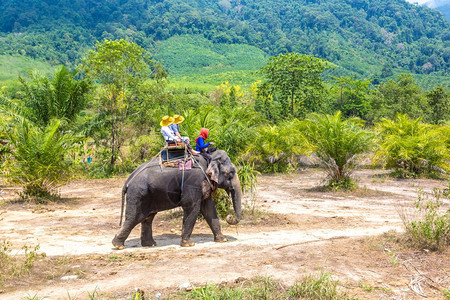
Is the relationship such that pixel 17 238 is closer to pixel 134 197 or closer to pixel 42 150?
pixel 134 197

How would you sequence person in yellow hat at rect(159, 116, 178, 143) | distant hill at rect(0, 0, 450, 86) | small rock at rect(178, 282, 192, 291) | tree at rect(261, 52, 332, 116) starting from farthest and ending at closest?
distant hill at rect(0, 0, 450, 86)
tree at rect(261, 52, 332, 116)
person in yellow hat at rect(159, 116, 178, 143)
small rock at rect(178, 282, 192, 291)

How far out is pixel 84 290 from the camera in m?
4.73

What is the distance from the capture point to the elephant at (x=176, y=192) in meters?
6.68

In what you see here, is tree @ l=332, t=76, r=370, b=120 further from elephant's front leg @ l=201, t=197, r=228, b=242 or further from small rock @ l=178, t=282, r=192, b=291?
small rock @ l=178, t=282, r=192, b=291

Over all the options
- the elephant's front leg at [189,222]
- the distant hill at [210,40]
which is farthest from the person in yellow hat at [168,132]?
the distant hill at [210,40]

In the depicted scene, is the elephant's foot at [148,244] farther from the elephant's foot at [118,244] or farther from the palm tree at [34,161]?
the palm tree at [34,161]

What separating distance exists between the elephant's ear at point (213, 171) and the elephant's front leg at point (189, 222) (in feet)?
1.71

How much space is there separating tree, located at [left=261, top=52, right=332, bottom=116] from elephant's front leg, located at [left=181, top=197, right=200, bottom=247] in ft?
60.6

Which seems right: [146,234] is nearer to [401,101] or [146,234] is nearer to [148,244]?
[148,244]

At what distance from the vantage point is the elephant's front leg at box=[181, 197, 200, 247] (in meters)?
6.84

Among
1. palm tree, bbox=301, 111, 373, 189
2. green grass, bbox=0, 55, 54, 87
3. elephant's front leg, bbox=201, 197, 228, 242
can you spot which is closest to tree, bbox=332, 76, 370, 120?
palm tree, bbox=301, 111, 373, 189

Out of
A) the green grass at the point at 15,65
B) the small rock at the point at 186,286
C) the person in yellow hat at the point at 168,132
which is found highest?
the green grass at the point at 15,65

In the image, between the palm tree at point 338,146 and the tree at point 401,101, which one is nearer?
the palm tree at point 338,146

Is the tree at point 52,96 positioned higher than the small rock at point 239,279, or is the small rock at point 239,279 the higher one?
the tree at point 52,96
